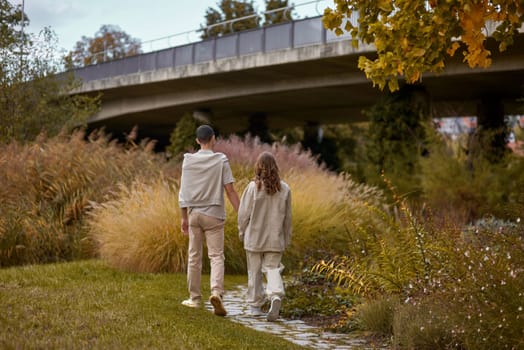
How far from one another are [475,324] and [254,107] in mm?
30221

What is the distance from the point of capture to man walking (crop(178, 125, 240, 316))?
8070 millimetres

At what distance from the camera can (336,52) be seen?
77.3 feet

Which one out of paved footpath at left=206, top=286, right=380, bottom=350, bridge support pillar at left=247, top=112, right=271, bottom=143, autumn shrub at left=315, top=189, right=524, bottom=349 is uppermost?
bridge support pillar at left=247, top=112, right=271, bottom=143

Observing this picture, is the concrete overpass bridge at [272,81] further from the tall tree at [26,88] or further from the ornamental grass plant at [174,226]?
the ornamental grass plant at [174,226]

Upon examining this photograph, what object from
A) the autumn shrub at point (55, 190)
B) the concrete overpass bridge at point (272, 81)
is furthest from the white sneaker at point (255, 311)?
the concrete overpass bridge at point (272, 81)

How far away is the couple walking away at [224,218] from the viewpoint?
8.07 m

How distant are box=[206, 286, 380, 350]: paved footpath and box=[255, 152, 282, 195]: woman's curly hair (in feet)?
4.38

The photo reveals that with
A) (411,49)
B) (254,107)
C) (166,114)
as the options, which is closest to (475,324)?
(411,49)

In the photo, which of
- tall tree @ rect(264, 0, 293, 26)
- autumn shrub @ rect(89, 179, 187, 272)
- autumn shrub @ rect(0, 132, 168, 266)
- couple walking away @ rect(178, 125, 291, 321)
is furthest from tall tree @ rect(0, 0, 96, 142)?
tall tree @ rect(264, 0, 293, 26)

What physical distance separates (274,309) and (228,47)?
69.2 ft

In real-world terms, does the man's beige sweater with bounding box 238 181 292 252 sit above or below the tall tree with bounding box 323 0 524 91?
below

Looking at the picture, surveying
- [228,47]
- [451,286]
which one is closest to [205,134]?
[451,286]

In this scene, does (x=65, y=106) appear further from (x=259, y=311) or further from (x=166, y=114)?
(x=259, y=311)

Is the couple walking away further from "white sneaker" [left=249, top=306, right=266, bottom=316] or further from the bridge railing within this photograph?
the bridge railing
